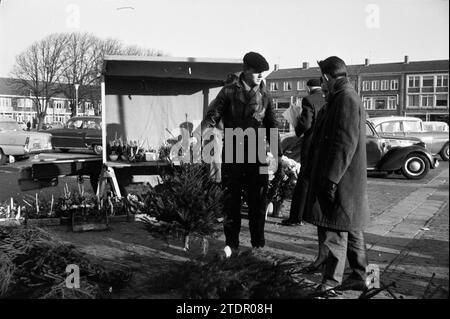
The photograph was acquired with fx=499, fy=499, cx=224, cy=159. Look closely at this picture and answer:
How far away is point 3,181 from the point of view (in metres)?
12.8

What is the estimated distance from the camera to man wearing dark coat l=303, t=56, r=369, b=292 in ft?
12.4

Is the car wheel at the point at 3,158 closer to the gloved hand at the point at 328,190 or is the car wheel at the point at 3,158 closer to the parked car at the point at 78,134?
the parked car at the point at 78,134

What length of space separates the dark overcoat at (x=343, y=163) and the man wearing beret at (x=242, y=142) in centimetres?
96

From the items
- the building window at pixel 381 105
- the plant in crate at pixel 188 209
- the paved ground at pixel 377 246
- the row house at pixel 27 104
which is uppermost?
the building window at pixel 381 105

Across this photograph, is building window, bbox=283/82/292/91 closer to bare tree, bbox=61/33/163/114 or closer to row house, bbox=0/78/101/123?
row house, bbox=0/78/101/123

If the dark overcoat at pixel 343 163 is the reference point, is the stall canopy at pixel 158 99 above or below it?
above

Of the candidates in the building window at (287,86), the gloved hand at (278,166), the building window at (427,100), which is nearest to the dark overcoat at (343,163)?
the gloved hand at (278,166)

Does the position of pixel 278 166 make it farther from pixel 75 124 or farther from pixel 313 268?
pixel 75 124

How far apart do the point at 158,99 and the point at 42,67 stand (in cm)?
1819

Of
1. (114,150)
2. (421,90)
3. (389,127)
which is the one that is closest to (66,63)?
(389,127)

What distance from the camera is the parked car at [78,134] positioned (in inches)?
641

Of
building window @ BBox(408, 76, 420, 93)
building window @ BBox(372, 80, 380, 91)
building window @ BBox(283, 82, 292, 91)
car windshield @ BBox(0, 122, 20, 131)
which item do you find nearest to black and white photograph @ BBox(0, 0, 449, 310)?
car windshield @ BBox(0, 122, 20, 131)
